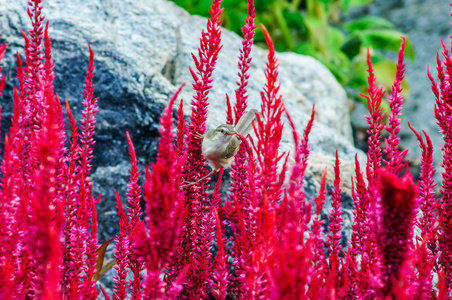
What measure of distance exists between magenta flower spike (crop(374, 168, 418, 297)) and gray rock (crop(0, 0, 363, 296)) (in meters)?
1.25

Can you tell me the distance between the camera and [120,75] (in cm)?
206

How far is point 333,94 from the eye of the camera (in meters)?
3.34

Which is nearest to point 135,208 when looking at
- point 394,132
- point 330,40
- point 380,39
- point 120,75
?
point 394,132

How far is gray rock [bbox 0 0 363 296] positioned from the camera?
6.48 feet

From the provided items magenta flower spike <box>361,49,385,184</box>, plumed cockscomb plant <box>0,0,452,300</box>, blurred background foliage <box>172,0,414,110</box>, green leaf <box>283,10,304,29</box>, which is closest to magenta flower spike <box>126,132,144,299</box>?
plumed cockscomb plant <box>0,0,452,300</box>

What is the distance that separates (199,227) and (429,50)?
18.8 feet

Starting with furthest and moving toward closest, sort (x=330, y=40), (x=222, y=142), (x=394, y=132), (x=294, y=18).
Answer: (x=330, y=40)
(x=294, y=18)
(x=222, y=142)
(x=394, y=132)

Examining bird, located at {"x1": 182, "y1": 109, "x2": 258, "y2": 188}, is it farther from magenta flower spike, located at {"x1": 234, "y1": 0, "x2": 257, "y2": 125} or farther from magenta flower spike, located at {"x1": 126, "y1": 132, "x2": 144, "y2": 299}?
magenta flower spike, located at {"x1": 126, "y1": 132, "x2": 144, "y2": 299}

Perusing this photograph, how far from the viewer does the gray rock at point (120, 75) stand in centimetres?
198

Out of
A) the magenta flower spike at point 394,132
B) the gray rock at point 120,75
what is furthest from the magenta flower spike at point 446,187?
the gray rock at point 120,75

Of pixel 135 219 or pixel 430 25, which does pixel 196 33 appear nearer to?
pixel 135 219

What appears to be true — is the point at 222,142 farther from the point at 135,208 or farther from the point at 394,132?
the point at 394,132

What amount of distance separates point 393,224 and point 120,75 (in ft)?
5.25

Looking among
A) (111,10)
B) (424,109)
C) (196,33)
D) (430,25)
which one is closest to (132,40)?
(111,10)
